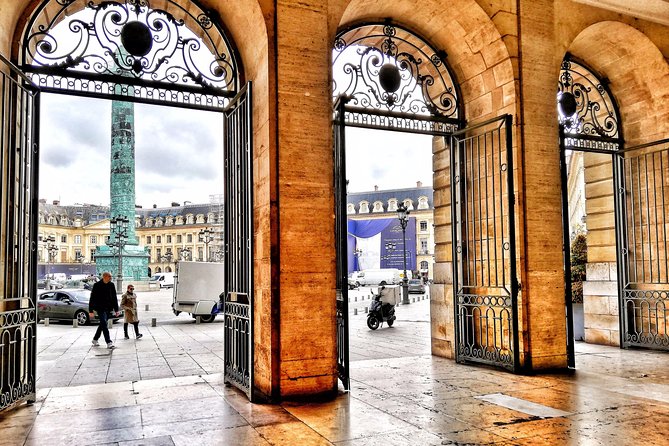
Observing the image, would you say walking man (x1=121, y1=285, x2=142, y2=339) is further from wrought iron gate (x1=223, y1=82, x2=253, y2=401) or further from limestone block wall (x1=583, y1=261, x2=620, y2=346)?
limestone block wall (x1=583, y1=261, x2=620, y2=346)

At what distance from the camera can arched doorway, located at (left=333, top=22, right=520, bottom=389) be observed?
23.6ft

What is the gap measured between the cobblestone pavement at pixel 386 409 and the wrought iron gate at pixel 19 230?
42 centimetres

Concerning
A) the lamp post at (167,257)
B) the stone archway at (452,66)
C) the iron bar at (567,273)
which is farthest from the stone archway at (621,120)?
the lamp post at (167,257)

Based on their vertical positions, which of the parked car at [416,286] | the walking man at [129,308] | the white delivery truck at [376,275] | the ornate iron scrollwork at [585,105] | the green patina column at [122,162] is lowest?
the parked car at [416,286]

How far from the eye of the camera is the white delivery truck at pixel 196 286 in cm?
1819

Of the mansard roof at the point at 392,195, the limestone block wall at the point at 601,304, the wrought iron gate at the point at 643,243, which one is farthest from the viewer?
the mansard roof at the point at 392,195

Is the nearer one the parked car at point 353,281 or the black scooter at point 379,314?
the black scooter at point 379,314

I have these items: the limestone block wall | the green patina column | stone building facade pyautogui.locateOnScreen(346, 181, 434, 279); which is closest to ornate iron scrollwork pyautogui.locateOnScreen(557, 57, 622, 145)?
the limestone block wall

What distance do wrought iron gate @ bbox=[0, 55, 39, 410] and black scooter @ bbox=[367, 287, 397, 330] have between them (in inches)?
388

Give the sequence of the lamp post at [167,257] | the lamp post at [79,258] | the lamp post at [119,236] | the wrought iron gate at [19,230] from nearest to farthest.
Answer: the wrought iron gate at [19,230], the lamp post at [119,236], the lamp post at [79,258], the lamp post at [167,257]

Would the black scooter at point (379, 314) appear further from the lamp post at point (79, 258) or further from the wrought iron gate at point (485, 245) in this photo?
the lamp post at point (79, 258)

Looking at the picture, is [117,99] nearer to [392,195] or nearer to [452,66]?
[452,66]

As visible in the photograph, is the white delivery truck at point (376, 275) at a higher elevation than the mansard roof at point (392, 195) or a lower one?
lower

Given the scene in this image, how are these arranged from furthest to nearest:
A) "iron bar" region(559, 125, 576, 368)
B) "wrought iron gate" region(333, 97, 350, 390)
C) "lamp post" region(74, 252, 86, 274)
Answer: "lamp post" region(74, 252, 86, 274) < "iron bar" region(559, 125, 576, 368) < "wrought iron gate" region(333, 97, 350, 390)
